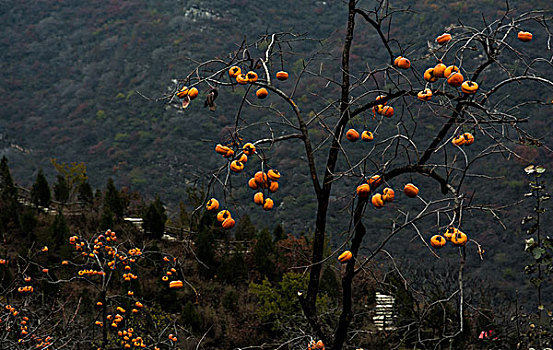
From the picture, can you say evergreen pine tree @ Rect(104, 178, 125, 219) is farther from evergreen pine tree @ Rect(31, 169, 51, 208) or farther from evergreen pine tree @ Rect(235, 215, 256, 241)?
evergreen pine tree @ Rect(235, 215, 256, 241)

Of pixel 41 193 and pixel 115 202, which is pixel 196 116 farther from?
pixel 41 193

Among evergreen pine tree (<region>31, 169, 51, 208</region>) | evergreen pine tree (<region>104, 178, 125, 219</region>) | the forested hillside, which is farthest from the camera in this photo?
the forested hillside

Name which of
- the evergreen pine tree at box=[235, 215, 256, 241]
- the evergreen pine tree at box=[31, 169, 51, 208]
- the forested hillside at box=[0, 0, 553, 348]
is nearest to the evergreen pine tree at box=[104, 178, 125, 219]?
the forested hillside at box=[0, 0, 553, 348]

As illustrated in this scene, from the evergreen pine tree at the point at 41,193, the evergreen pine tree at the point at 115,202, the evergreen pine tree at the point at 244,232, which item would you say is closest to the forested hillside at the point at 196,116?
the evergreen pine tree at the point at 244,232

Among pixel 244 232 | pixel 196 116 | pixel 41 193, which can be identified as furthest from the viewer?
pixel 196 116

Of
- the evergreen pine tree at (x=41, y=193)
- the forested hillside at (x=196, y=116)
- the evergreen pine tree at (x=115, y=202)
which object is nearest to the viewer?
the evergreen pine tree at (x=41, y=193)

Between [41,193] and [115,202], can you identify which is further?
[115,202]

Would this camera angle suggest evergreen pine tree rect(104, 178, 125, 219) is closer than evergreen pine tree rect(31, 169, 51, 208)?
No

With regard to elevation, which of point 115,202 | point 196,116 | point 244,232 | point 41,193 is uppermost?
point 41,193

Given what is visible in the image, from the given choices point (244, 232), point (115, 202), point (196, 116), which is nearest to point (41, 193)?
point (115, 202)

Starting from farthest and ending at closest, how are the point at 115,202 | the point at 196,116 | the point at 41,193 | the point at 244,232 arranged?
the point at 196,116
the point at 244,232
the point at 115,202
the point at 41,193

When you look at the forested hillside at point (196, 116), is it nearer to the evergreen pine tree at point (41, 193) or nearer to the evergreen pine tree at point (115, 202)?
the evergreen pine tree at point (115, 202)

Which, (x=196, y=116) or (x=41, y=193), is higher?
(x=41, y=193)

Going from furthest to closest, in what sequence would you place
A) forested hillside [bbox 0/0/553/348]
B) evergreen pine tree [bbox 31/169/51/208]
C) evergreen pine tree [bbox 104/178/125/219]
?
1. forested hillside [bbox 0/0/553/348]
2. evergreen pine tree [bbox 104/178/125/219]
3. evergreen pine tree [bbox 31/169/51/208]
